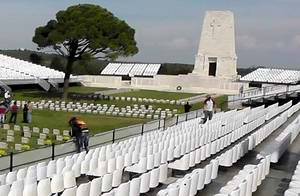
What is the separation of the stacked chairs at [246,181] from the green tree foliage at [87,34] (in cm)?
3380

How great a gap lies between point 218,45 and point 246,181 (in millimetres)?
59845

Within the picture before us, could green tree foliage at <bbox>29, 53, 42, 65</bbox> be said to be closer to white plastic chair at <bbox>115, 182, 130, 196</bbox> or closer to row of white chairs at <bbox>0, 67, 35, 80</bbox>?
row of white chairs at <bbox>0, 67, 35, 80</bbox>

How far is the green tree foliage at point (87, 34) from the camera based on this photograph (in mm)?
45250

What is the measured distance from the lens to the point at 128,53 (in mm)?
47188

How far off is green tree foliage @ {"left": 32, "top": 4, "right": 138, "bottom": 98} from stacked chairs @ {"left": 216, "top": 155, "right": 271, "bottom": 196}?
33.8 metres

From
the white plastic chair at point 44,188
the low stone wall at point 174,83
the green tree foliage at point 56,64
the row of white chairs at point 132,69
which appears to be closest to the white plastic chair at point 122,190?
the white plastic chair at point 44,188

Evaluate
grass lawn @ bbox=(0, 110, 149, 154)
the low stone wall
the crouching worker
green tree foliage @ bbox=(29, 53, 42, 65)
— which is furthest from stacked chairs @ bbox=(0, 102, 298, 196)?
green tree foliage @ bbox=(29, 53, 42, 65)

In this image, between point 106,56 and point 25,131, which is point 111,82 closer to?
point 106,56

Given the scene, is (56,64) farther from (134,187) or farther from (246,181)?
(246,181)

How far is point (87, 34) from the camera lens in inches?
1774

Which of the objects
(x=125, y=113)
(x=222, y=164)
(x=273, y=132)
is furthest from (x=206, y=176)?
(x=125, y=113)

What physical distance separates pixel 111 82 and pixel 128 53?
26.4 m

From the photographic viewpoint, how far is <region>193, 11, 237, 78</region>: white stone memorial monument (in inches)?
2675

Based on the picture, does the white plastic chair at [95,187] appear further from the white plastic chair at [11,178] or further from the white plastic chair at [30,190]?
the white plastic chair at [11,178]
